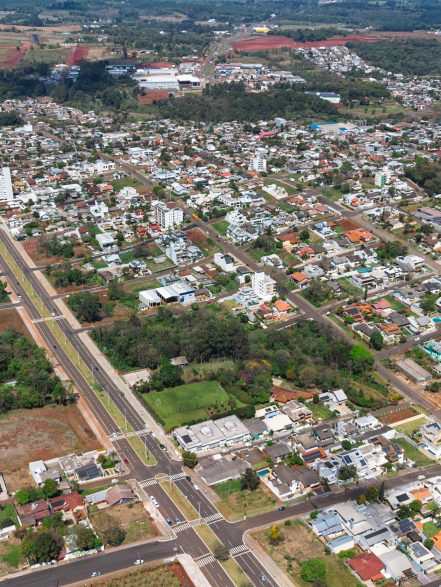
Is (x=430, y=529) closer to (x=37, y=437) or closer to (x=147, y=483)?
(x=147, y=483)

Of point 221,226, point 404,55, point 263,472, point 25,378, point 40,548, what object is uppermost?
point 404,55

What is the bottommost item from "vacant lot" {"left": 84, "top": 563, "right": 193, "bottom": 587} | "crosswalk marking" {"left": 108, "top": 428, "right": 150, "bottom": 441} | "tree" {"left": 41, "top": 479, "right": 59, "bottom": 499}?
"vacant lot" {"left": 84, "top": 563, "right": 193, "bottom": 587}

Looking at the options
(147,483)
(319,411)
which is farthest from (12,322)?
(319,411)

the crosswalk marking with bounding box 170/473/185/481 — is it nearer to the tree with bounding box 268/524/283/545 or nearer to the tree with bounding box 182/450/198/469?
the tree with bounding box 182/450/198/469

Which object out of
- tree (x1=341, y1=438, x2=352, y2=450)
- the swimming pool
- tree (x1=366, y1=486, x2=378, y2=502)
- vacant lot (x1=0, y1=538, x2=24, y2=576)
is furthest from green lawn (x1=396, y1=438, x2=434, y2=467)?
vacant lot (x1=0, y1=538, x2=24, y2=576)

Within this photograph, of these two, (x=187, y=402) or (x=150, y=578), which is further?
(x=187, y=402)

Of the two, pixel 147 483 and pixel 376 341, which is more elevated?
pixel 147 483

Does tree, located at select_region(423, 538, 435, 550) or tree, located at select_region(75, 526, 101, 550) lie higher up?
tree, located at select_region(75, 526, 101, 550)
